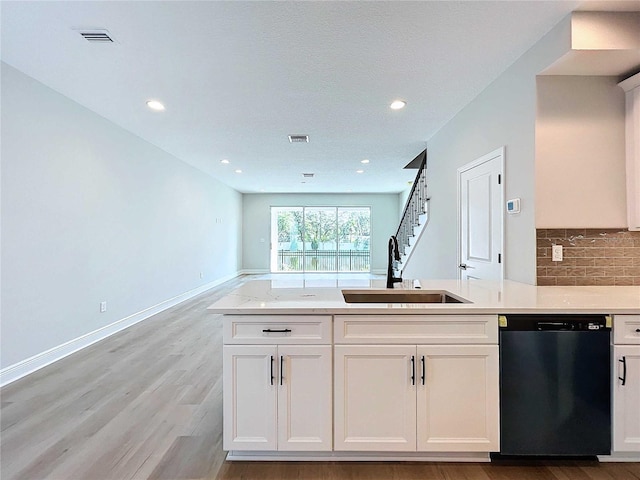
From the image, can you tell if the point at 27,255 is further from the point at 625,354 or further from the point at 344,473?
the point at 625,354

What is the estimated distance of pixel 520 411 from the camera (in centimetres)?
187

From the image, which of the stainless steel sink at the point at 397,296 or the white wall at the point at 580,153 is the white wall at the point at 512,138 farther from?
the stainless steel sink at the point at 397,296

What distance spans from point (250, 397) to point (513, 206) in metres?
2.51

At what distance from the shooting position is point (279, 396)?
186 centimetres

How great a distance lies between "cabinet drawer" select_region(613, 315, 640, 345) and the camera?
1.84m

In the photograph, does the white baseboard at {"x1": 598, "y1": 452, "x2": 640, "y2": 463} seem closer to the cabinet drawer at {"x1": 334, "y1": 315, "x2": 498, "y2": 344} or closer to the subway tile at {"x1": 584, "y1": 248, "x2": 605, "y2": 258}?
the cabinet drawer at {"x1": 334, "y1": 315, "x2": 498, "y2": 344}

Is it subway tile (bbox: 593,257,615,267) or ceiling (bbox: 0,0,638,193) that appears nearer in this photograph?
ceiling (bbox: 0,0,638,193)

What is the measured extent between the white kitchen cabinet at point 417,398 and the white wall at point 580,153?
1451 millimetres

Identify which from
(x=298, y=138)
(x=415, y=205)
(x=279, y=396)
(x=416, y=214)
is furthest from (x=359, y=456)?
(x=415, y=205)

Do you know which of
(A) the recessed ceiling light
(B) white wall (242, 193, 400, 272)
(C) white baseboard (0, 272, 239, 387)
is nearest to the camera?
(C) white baseboard (0, 272, 239, 387)

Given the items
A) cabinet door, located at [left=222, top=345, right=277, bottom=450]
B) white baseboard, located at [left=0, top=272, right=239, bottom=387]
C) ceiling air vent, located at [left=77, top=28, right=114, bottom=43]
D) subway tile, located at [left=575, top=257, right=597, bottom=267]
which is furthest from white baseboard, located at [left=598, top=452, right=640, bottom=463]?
white baseboard, located at [left=0, top=272, right=239, bottom=387]

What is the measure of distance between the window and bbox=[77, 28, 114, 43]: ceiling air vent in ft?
29.7

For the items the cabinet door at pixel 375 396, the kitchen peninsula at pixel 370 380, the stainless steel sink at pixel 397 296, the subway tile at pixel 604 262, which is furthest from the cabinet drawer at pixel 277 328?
the subway tile at pixel 604 262

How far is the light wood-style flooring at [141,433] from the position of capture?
1.85 m
